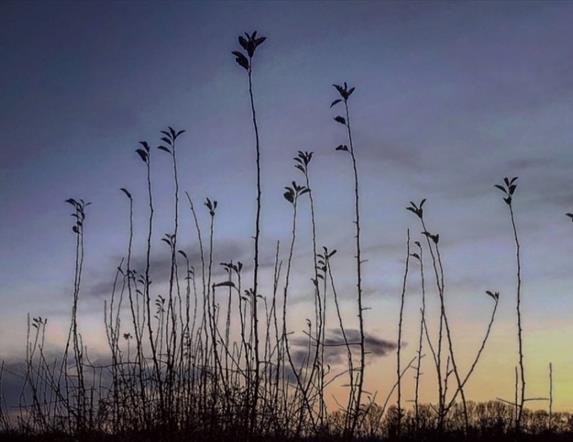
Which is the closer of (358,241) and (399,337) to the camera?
(358,241)

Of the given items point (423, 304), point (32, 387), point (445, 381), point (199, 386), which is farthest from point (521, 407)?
point (32, 387)

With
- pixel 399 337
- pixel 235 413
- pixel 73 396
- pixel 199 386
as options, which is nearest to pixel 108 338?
pixel 73 396

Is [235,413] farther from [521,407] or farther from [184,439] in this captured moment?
[521,407]

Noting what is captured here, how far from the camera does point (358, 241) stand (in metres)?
4.30

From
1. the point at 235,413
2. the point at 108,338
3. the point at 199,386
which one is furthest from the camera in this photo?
the point at 108,338

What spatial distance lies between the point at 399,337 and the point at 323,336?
0.58m

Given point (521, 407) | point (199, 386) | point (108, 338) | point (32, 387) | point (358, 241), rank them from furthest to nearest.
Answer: point (32, 387) → point (108, 338) → point (199, 386) → point (521, 407) → point (358, 241)

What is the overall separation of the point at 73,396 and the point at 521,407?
154 inches

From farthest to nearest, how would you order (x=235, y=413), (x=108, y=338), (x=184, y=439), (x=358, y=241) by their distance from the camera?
(x=108, y=338), (x=184, y=439), (x=235, y=413), (x=358, y=241)

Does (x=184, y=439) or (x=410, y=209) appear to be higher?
(x=410, y=209)

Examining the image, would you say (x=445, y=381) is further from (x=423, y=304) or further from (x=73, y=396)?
(x=73, y=396)

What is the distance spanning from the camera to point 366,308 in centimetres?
453

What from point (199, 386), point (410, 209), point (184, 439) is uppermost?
point (410, 209)

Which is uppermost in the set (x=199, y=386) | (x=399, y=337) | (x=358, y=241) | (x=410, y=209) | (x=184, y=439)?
(x=410, y=209)
